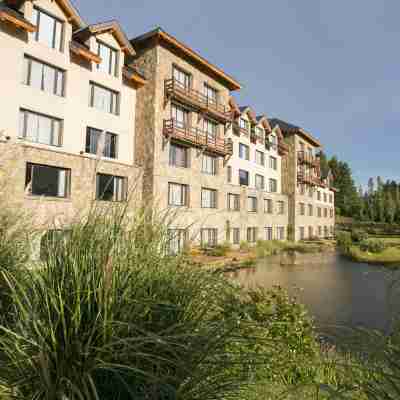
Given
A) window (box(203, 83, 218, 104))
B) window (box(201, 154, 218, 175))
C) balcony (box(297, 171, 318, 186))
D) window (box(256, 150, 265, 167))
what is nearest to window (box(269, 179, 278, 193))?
window (box(256, 150, 265, 167))

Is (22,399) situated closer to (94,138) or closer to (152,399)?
(152,399)

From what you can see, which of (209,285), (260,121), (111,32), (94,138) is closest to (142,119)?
(94,138)

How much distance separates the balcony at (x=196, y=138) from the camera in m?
19.4

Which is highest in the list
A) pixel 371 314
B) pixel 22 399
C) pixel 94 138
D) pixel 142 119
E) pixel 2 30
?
pixel 2 30

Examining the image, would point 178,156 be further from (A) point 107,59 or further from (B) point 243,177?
(B) point 243,177

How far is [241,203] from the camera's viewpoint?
2689 cm

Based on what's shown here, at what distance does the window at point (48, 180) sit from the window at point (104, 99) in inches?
189

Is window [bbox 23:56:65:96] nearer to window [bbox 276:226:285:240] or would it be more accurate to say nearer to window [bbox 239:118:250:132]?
window [bbox 239:118:250:132]

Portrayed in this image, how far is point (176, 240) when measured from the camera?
264cm

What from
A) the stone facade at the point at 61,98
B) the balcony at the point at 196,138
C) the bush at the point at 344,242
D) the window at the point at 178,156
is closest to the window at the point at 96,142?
the stone facade at the point at 61,98

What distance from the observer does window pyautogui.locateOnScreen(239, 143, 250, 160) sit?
28.6m

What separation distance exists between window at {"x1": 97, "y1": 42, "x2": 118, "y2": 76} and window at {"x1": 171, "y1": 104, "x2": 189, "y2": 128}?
446cm

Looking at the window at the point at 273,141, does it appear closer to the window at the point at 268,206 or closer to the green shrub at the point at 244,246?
the window at the point at 268,206

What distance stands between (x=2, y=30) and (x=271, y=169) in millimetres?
27033
